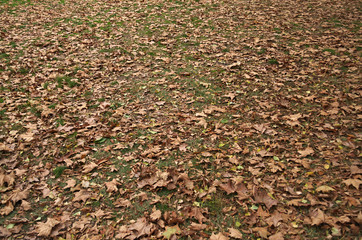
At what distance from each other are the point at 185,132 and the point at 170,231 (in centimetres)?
183

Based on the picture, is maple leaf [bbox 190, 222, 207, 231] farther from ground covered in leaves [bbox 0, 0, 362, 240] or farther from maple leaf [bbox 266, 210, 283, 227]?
maple leaf [bbox 266, 210, 283, 227]

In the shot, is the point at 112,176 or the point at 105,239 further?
the point at 112,176

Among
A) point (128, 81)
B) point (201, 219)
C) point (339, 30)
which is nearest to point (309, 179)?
point (201, 219)

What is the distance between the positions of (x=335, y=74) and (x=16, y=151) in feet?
22.5

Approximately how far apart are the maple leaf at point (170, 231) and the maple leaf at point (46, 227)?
147cm

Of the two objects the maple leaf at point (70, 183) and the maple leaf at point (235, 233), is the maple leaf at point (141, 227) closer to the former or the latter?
the maple leaf at point (235, 233)

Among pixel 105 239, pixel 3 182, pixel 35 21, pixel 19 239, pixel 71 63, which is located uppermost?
pixel 35 21

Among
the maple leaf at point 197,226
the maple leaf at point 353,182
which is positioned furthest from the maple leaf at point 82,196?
the maple leaf at point 353,182

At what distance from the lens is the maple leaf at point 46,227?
2.90 m

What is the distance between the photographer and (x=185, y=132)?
4238 mm

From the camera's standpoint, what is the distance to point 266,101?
4.74m

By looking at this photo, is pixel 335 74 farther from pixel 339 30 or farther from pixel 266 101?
pixel 339 30

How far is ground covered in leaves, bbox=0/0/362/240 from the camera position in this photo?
9.83ft

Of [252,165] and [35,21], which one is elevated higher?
[35,21]
